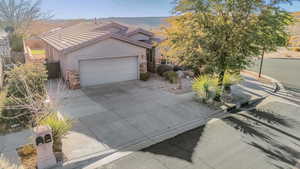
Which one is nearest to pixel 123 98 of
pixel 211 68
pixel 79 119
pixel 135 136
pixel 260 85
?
pixel 79 119

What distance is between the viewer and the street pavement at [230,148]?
533 cm

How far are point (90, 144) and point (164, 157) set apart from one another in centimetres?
236

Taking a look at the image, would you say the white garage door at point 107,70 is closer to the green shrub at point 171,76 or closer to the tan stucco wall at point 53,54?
the green shrub at point 171,76

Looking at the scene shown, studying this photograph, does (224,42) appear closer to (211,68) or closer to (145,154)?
(211,68)

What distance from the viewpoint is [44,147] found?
16.2 feet

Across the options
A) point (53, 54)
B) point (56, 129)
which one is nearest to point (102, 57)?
point (53, 54)

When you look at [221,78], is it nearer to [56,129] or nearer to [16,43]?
[56,129]

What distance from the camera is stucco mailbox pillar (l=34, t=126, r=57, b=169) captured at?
4.87 m

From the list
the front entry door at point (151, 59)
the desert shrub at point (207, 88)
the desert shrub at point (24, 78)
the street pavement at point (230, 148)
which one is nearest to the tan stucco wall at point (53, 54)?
the desert shrub at point (24, 78)

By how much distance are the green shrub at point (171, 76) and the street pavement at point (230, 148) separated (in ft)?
18.2

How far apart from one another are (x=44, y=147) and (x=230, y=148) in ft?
17.5

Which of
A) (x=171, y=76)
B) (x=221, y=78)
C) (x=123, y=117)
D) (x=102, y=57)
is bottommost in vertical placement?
(x=123, y=117)

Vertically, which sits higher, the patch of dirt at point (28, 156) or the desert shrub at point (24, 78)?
the desert shrub at point (24, 78)

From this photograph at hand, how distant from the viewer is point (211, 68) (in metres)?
9.66
